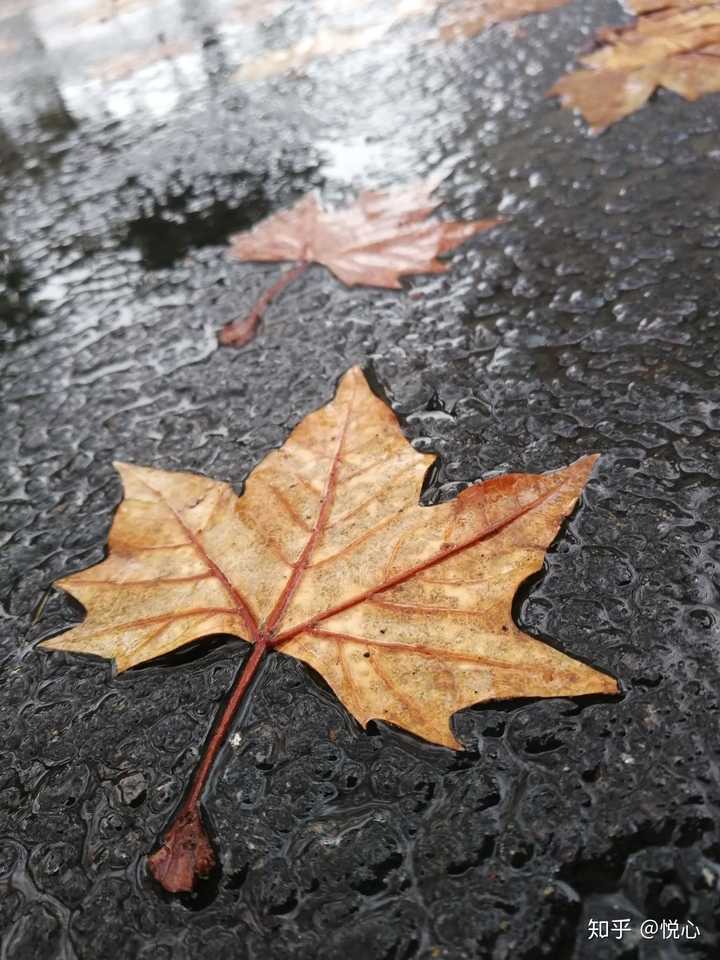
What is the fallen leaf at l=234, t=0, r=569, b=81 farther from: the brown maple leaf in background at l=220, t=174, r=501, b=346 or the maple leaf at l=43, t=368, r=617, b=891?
the maple leaf at l=43, t=368, r=617, b=891

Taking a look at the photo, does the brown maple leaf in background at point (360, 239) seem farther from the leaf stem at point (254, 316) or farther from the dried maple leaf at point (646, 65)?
the dried maple leaf at point (646, 65)

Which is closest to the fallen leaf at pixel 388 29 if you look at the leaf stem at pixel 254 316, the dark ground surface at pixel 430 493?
the dark ground surface at pixel 430 493

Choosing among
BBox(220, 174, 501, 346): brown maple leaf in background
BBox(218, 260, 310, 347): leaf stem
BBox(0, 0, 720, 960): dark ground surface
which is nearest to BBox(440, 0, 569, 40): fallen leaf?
BBox(0, 0, 720, 960): dark ground surface

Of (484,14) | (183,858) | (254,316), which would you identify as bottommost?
(183,858)

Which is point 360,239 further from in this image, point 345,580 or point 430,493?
point 345,580

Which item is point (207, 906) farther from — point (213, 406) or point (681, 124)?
point (681, 124)

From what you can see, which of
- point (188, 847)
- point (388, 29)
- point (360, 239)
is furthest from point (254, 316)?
point (388, 29)
